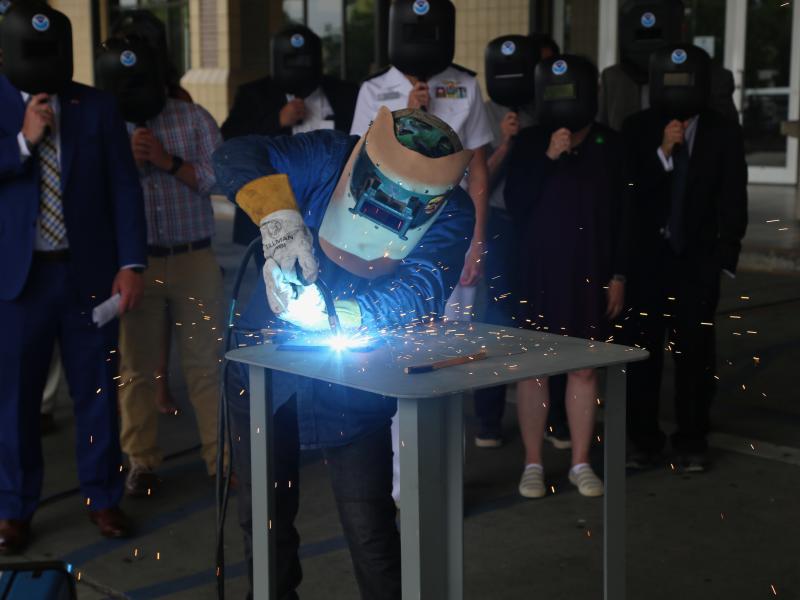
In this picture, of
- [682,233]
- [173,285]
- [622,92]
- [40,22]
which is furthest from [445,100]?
[622,92]

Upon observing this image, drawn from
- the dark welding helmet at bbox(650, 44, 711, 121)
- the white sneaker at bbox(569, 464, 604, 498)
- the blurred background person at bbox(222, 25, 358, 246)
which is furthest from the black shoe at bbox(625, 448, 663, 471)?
the blurred background person at bbox(222, 25, 358, 246)

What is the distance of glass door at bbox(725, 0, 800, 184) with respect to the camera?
1199 cm

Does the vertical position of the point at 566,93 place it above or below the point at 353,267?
above

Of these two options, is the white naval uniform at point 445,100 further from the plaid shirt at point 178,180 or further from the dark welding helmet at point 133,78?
the dark welding helmet at point 133,78

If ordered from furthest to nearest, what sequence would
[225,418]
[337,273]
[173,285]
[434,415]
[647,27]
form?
[647,27], [173,285], [225,418], [337,273], [434,415]

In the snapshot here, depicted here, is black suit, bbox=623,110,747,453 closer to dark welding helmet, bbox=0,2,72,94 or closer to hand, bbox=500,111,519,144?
hand, bbox=500,111,519,144

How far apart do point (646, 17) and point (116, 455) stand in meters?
3.15

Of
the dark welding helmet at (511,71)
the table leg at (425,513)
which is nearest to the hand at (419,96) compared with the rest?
the dark welding helmet at (511,71)

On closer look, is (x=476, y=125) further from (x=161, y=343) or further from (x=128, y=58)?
(x=161, y=343)

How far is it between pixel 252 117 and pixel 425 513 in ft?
10.3

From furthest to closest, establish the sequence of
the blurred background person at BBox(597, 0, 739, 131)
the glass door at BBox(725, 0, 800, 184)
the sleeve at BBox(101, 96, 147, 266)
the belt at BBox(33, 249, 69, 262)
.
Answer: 1. the glass door at BBox(725, 0, 800, 184)
2. the blurred background person at BBox(597, 0, 739, 131)
3. the sleeve at BBox(101, 96, 147, 266)
4. the belt at BBox(33, 249, 69, 262)

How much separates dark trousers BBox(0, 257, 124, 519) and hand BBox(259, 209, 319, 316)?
1.52 m

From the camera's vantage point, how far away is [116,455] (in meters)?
4.10

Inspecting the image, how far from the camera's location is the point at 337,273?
9.64ft
